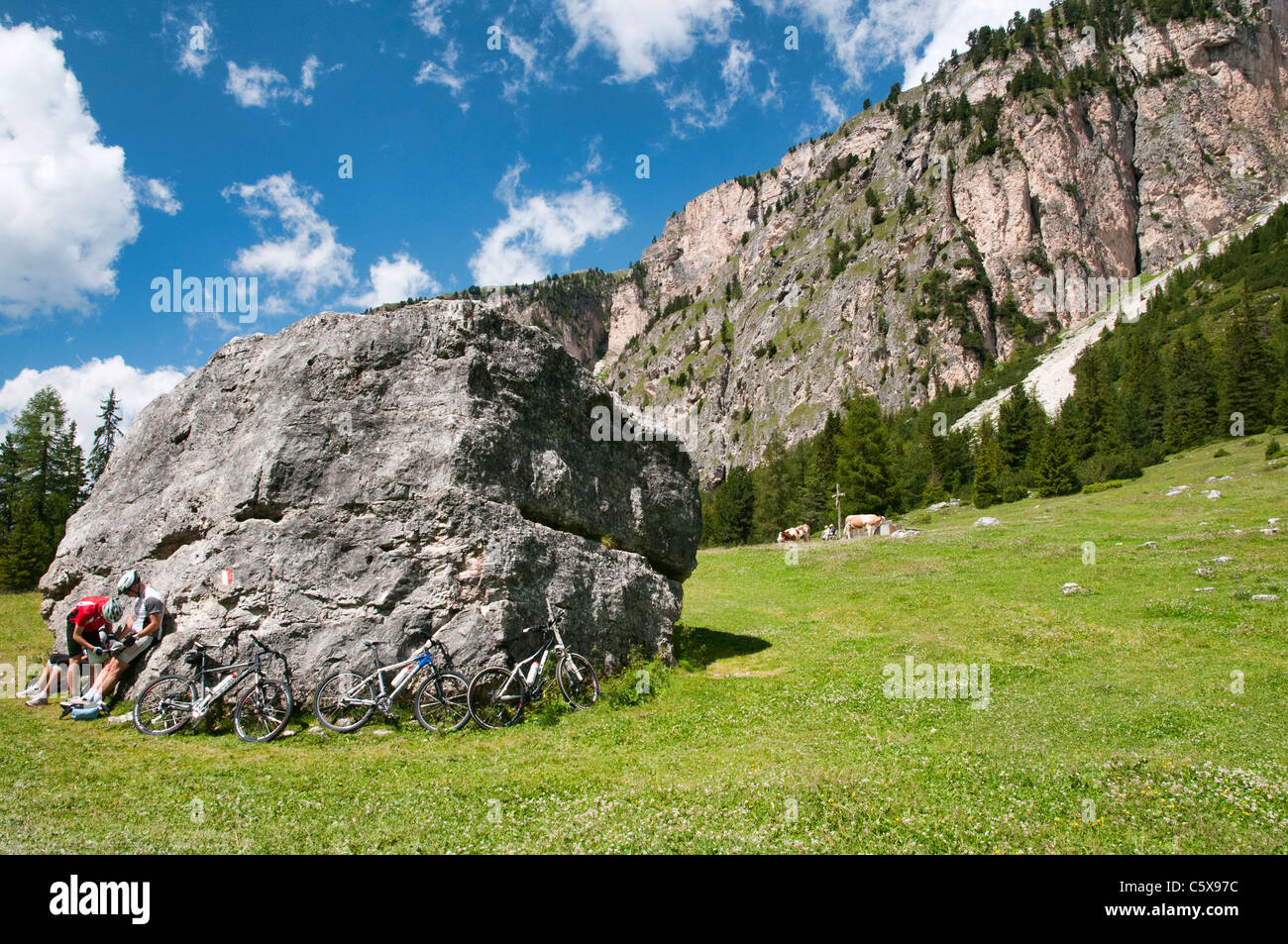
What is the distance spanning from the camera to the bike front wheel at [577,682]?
1302 centimetres

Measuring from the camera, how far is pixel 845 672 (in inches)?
623

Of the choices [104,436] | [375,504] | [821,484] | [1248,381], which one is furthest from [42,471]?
[1248,381]

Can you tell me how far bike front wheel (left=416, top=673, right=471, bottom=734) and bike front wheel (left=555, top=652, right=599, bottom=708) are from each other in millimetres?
1968

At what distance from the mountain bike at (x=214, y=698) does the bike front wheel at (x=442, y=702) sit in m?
2.23

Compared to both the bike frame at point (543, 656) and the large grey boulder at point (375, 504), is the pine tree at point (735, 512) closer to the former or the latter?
the large grey boulder at point (375, 504)

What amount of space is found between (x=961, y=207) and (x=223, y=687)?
199 metres

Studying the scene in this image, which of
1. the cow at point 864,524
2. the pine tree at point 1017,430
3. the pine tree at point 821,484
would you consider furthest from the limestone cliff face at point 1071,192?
the cow at point 864,524

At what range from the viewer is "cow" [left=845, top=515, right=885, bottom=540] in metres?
56.4

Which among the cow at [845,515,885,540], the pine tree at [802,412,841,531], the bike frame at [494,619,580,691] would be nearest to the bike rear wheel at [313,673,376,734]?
the bike frame at [494,619,580,691]

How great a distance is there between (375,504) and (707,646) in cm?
1080

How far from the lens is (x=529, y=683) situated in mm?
12531

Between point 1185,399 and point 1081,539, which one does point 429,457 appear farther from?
point 1185,399

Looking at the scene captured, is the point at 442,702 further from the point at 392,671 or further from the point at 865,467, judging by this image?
the point at 865,467

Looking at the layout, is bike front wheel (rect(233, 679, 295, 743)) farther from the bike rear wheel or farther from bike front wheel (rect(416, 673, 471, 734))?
bike front wheel (rect(416, 673, 471, 734))
